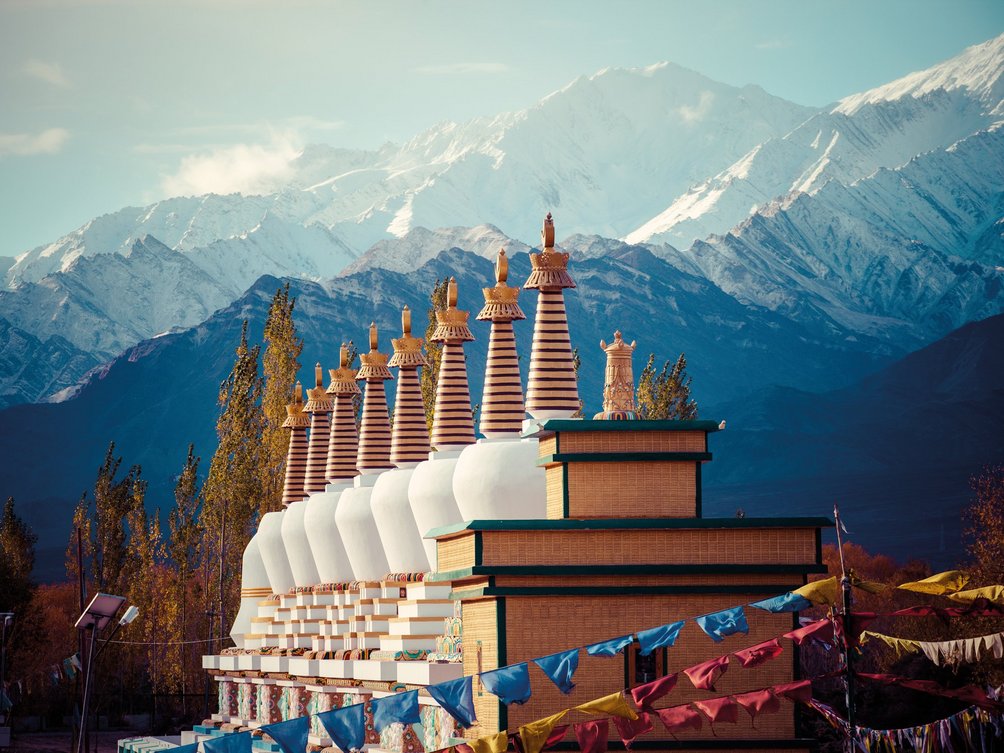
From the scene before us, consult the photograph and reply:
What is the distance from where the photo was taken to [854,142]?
179 metres

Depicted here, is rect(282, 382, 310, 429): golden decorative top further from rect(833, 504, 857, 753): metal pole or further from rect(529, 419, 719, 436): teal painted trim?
rect(833, 504, 857, 753): metal pole

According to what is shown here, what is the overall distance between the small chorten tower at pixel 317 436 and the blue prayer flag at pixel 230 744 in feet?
66.6

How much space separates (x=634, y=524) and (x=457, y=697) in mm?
4835

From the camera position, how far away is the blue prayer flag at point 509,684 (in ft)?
52.9

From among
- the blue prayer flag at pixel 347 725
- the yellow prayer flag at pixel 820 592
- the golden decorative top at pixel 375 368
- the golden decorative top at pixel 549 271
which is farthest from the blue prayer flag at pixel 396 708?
the golden decorative top at pixel 375 368

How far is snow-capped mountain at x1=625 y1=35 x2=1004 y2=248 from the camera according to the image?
170125 millimetres

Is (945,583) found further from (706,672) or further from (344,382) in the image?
(344,382)

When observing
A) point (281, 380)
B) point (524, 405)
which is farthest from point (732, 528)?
point (281, 380)

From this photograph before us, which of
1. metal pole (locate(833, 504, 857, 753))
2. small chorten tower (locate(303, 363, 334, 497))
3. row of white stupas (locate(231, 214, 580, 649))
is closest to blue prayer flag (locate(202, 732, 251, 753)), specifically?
metal pole (locate(833, 504, 857, 753))

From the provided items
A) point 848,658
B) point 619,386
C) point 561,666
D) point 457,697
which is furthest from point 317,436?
point 848,658

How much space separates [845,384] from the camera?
16200cm

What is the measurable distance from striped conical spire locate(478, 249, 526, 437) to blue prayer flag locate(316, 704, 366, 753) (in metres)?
10.4

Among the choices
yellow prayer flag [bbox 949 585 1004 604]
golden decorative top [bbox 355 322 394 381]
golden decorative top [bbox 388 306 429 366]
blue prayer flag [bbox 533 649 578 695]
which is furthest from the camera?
golden decorative top [bbox 355 322 394 381]

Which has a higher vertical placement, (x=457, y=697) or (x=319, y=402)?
(x=319, y=402)
